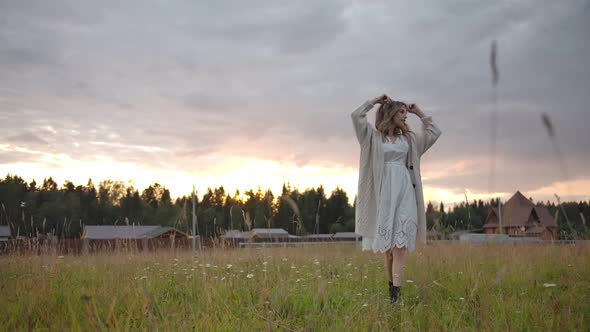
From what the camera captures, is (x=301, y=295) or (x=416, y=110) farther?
(x=416, y=110)

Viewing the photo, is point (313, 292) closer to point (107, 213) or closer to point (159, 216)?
point (159, 216)

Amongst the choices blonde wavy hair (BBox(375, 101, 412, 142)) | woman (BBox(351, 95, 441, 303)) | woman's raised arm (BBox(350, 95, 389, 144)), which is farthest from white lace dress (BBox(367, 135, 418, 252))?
woman's raised arm (BBox(350, 95, 389, 144))

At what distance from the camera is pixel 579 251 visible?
6523 millimetres

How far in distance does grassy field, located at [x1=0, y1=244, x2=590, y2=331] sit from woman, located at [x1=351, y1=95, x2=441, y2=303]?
0.51 m

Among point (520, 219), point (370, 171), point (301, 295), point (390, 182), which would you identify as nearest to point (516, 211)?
point (390, 182)

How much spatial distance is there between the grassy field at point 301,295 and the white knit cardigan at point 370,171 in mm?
704

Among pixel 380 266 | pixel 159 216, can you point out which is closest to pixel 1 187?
pixel 159 216

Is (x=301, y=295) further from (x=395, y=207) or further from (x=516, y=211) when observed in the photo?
(x=516, y=211)

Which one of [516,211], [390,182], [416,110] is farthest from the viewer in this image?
[416,110]

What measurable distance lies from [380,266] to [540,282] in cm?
224

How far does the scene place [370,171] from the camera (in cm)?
484

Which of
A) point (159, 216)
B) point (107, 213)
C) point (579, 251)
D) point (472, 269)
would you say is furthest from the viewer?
point (107, 213)

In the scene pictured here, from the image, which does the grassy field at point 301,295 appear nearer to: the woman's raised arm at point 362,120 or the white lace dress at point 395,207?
the white lace dress at point 395,207

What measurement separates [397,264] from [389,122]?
148 centimetres
